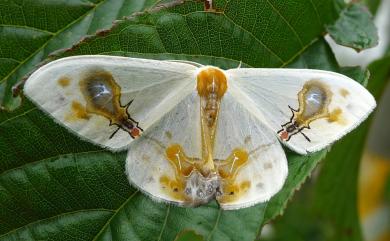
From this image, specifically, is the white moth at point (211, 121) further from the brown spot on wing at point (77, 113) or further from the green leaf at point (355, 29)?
the green leaf at point (355, 29)

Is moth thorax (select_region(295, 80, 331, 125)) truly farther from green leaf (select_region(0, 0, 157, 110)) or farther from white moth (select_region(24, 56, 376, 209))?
green leaf (select_region(0, 0, 157, 110))

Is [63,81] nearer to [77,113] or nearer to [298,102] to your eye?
[77,113]

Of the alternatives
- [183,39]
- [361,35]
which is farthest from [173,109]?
[361,35]

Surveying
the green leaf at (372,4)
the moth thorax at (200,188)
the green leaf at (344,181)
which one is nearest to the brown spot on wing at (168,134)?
the moth thorax at (200,188)

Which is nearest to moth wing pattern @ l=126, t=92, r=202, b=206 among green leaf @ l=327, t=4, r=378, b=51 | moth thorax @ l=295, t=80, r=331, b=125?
moth thorax @ l=295, t=80, r=331, b=125

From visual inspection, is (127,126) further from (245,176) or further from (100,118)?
(245,176)

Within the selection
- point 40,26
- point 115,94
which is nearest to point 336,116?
point 115,94
